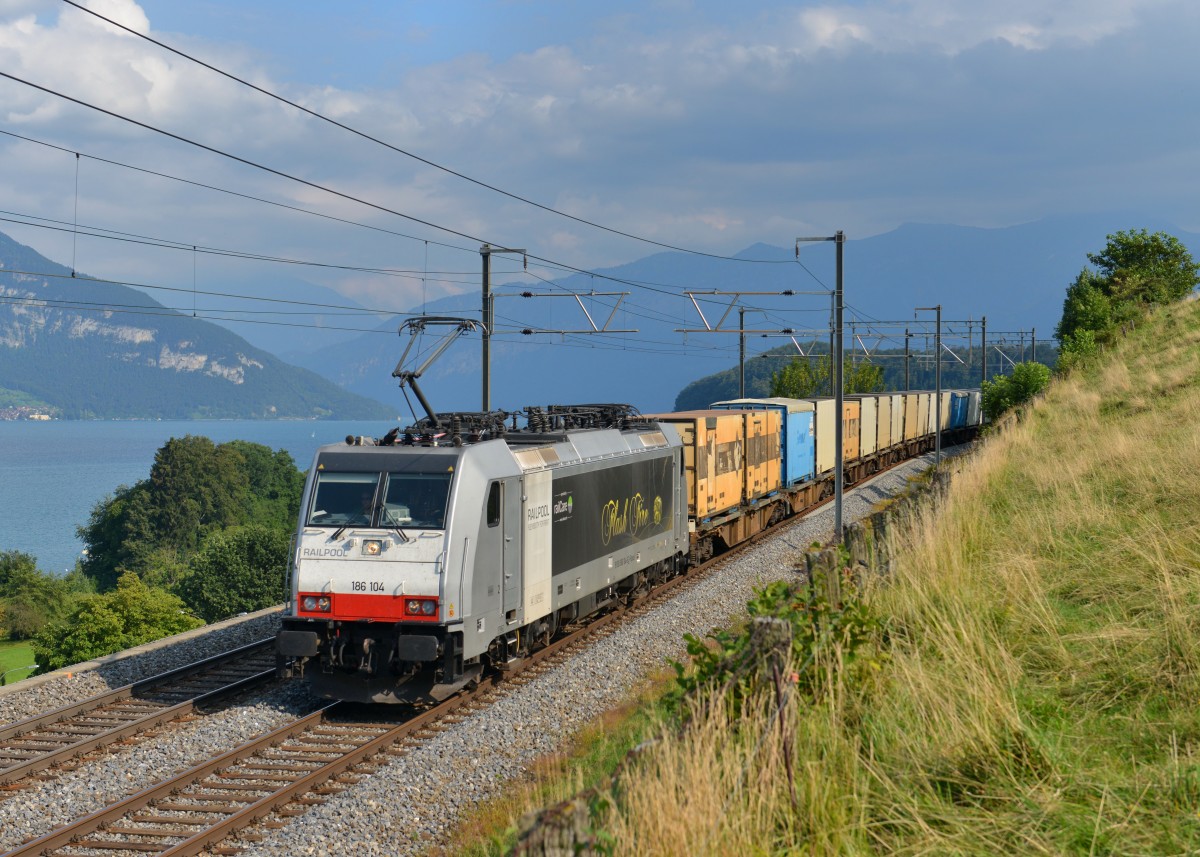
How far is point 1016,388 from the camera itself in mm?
46344

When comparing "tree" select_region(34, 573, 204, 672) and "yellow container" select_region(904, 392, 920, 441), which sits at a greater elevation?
"yellow container" select_region(904, 392, 920, 441)

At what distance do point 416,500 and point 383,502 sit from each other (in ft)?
1.33

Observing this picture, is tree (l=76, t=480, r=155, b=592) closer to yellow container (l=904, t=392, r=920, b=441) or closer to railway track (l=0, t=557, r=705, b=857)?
yellow container (l=904, t=392, r=920, b=441)

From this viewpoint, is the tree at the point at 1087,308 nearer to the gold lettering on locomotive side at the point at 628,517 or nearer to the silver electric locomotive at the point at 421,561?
the gold lettering on locomotive side at the point at 628,517

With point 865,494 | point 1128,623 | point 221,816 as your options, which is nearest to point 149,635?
point 865,494

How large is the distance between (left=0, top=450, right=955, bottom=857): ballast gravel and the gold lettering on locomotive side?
146 cm

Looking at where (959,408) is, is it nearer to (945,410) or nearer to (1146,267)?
(945,410)

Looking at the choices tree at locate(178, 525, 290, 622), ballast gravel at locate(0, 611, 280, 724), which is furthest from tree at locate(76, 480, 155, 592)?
ballast gravel at locate(0, 611, 280, 724)

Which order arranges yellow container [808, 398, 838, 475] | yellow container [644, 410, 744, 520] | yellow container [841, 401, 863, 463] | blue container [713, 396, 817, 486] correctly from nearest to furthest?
yellow container [644, 410, 744, 520] → blue container [713, 396, 817, 486] → yellow container [808, 398, 838, 475] → yellow container [841, 401, 863, 463]

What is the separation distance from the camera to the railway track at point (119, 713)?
10.8 m

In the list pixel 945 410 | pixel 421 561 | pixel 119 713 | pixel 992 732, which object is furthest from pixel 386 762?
pixel 945 410

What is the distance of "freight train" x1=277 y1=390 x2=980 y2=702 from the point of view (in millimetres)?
11789

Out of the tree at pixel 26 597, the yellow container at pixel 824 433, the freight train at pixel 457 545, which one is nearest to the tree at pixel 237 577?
the tree at pixel 26 597

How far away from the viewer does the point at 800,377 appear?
196ft
